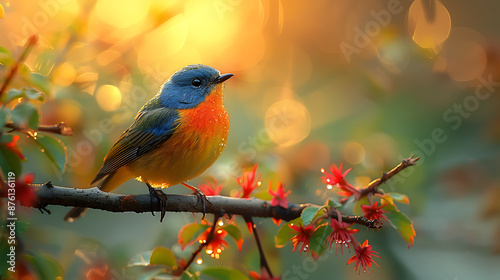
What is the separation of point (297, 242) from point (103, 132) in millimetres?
1169

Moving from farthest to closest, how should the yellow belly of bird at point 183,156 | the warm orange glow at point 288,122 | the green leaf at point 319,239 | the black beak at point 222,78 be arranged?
the warm orange glow at point 288,122
the black beak at point 222,78
the yellow belly of bird at point 183,156
the green leaf at point 319,239

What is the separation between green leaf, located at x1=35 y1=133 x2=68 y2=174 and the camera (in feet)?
3.83

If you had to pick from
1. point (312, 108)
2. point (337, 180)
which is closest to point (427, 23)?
point (312, 108)

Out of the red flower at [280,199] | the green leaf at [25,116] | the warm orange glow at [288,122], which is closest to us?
the green leaf at [25,116]

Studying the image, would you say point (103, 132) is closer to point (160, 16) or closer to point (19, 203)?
point (160, 16)

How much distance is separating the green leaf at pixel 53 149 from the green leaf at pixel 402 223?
2.94ft

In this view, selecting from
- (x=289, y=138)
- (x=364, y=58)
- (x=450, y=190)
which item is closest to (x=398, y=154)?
(x=450, y=190)

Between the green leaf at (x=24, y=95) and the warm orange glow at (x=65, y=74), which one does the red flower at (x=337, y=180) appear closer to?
the green leaf at (x=24, y=95)

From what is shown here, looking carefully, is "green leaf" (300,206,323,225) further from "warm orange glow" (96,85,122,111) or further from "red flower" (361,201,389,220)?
"warm orange glow" (96,85,122,111)

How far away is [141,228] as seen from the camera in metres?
2.72

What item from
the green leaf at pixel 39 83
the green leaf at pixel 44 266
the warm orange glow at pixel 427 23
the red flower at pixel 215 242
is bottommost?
the green leaf at pixel 44 266

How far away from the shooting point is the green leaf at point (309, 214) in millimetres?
1130

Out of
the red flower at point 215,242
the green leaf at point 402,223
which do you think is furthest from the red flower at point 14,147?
the green leaf at point 402,223

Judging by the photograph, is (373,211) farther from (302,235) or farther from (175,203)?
(175,203)
